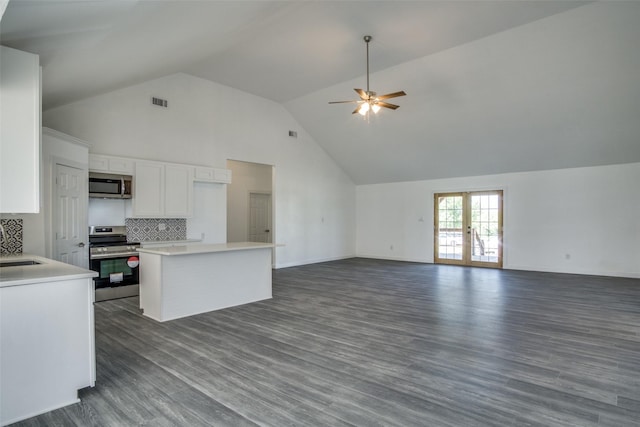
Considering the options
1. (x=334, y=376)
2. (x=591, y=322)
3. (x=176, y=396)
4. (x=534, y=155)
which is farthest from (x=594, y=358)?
(x=534, y=155)

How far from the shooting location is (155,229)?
6.09 metres

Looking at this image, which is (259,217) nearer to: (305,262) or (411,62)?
(305,262)

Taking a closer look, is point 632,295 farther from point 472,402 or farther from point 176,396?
point 176,396

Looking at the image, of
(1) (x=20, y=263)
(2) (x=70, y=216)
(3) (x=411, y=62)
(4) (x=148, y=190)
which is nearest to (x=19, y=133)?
(1) (x=20, y=263)

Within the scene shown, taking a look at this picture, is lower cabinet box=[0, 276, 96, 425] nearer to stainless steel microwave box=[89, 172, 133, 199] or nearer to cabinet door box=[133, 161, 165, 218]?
stainless steel microwave box=[89, 172, 133, 199]

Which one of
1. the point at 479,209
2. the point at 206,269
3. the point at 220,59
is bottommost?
the point at 206,269

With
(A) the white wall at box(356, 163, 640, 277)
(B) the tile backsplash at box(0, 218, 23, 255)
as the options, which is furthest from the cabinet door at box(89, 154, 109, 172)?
(A) the white wall at box(356, 163, 640, 277)

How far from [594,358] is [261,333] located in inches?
124

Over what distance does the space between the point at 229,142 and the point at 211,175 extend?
1.03 metres

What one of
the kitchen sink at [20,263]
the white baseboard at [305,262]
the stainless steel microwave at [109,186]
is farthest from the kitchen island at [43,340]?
the white baseboard at [305,262]

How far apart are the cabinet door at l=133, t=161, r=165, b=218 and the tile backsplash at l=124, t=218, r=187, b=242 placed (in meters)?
0.31

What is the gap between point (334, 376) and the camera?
2.71 meters

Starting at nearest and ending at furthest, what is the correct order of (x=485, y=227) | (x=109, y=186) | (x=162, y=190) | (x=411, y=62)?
(x=109, y=186), (x=162, y=190), (x=411, y=62), (x=485, y=227)

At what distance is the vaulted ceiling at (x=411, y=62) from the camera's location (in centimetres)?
299
